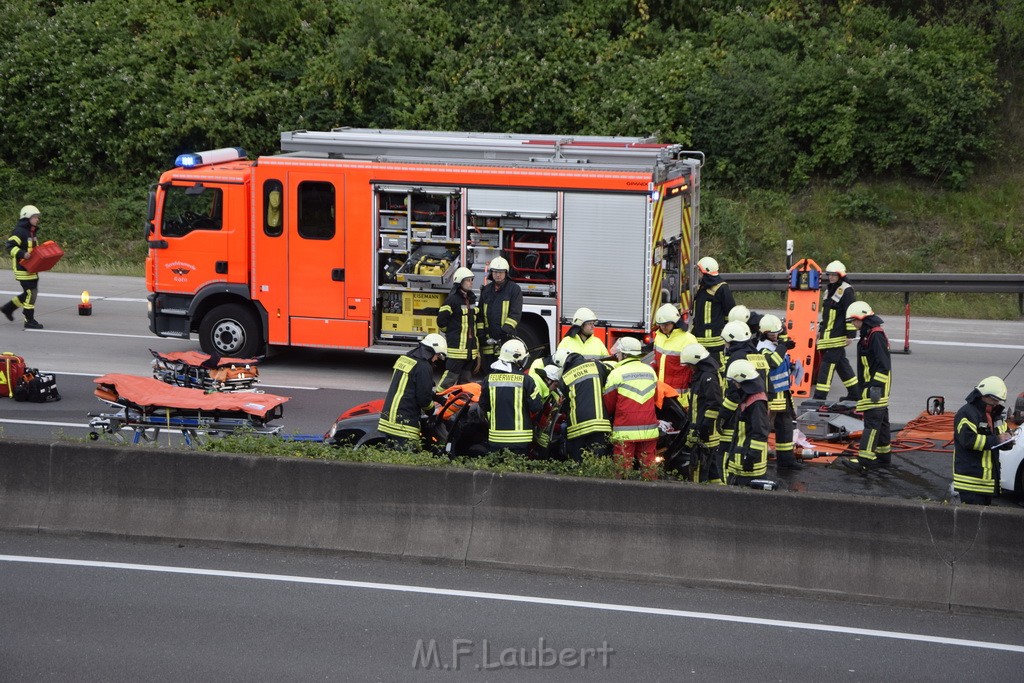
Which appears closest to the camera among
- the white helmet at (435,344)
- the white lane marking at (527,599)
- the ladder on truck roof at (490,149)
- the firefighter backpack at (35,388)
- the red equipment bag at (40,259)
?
the white lane marking at (527,599)

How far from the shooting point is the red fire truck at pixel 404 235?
1462cm

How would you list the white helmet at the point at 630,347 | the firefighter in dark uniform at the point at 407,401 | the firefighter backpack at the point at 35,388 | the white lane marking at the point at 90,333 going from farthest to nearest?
the white lane marking at the point at 90,333
the firefighter backpack at the point at 35,388
the white helmet at the point at 630,347
the firefighter in dark uniform at the point at 407,401

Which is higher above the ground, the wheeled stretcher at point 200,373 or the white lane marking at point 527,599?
the wheeled stretcher at point 200,373

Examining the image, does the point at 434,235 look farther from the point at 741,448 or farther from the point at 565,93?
the point at 565,93

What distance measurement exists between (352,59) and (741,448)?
717 inches

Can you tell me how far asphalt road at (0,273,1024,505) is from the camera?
11.7 m

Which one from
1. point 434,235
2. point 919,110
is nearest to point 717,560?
point 434,235

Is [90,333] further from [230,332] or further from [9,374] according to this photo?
[9,374]

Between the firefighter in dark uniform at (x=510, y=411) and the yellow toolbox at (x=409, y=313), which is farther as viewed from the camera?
the yellow toolbox at (x=409, y=313)

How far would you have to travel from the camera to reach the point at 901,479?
11.4 meters

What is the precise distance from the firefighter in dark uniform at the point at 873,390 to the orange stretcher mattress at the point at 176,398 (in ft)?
17.1

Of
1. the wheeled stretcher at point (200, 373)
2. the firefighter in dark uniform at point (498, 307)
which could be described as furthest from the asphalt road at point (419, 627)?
the firefighter in dark uniform at point (498, 307)

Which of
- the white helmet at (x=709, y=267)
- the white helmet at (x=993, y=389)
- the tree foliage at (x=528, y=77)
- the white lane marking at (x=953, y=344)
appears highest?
the tree foliage at (x=528, y=77)

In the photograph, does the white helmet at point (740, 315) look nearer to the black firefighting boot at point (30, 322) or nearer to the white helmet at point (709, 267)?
the white helmet at point (709, 267)
